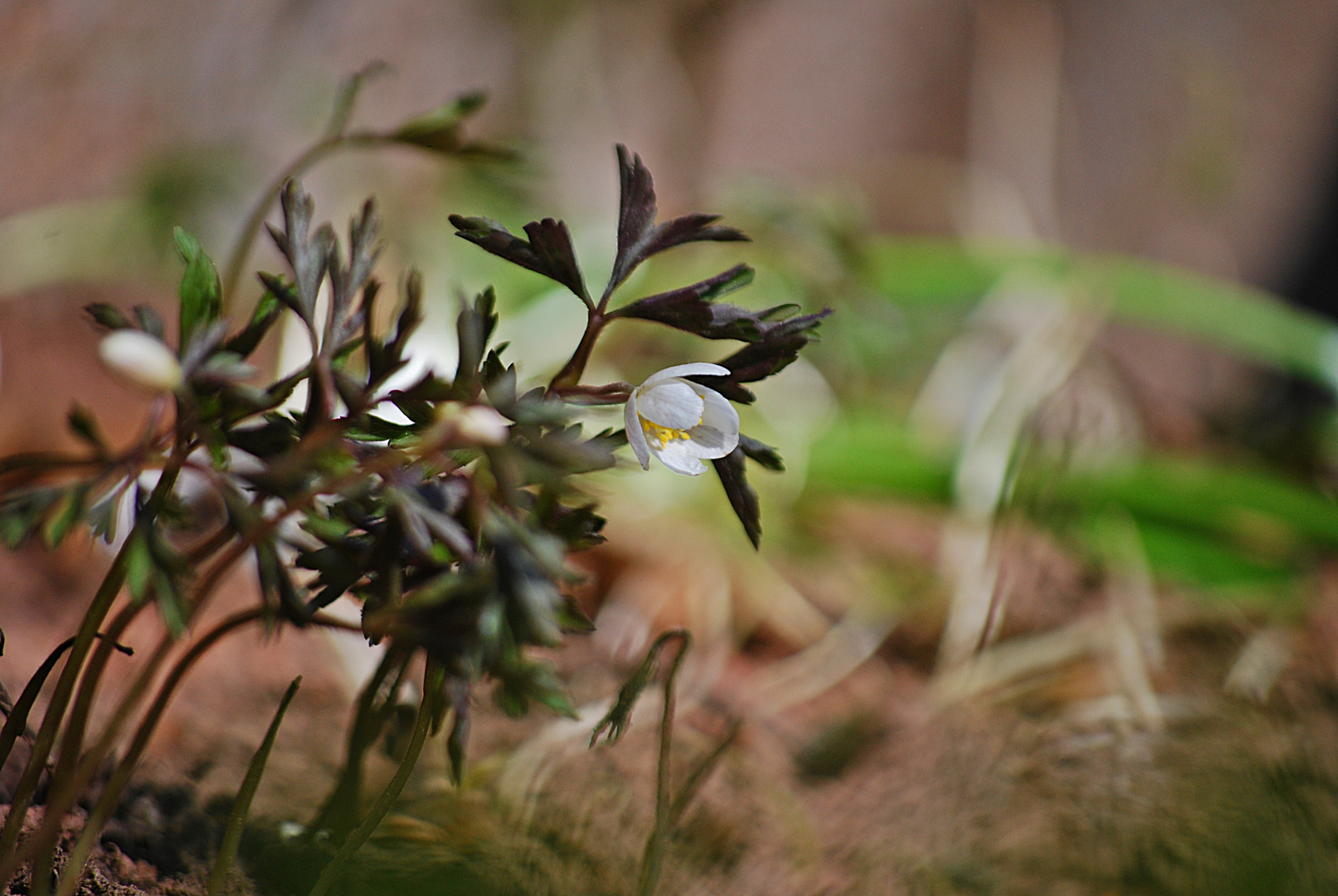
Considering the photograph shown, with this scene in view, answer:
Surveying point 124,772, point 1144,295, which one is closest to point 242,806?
point 124,772

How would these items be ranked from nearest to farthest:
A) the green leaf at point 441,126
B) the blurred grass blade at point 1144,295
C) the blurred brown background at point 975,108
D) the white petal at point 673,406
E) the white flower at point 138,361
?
the white flower at point 138,361 → the white petal at point 673,406 → the green leaf at point 441,126 → the blurred grass blade at point 1144,295 → the blurred brown background at point 975,108

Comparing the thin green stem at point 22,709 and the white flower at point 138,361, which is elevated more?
the white flower at point 138,361

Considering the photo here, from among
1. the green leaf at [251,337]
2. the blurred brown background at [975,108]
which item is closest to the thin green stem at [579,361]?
the green leaf at [251,337]

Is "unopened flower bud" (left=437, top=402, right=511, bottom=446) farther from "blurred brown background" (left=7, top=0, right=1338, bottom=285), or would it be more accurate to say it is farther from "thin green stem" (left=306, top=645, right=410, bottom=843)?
"blurred brown background" (left=7, top=0, right=1338, bottom=285)

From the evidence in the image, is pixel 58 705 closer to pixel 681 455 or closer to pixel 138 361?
pixel 138 361

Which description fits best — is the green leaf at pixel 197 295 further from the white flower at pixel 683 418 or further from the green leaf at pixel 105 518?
the white flower at pixel 683 418

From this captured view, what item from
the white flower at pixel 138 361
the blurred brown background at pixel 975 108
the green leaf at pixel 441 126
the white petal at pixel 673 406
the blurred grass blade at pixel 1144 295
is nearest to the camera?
the white flower at pixel 138 361

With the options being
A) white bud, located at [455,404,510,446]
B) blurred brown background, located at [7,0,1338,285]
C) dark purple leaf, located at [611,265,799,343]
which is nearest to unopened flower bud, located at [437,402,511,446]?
white bud, located at [455,404,510,446]
